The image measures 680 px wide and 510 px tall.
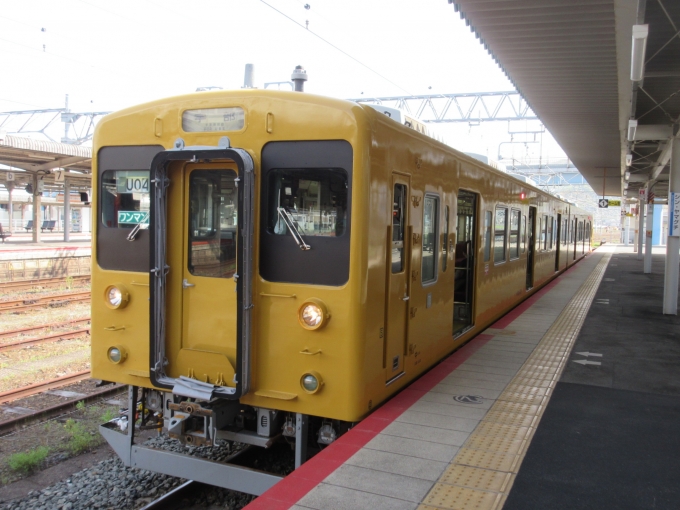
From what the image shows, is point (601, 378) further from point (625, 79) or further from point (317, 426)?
point (625, 79)

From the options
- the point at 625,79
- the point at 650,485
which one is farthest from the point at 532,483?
the point at 625,79

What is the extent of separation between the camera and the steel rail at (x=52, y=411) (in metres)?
6.52

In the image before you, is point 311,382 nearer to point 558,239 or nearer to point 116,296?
point 116,296

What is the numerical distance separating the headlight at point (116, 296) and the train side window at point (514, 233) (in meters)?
6.91

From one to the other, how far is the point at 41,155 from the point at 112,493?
19.1 meters

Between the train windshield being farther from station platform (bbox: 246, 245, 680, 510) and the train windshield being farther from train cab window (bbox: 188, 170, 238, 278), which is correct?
station platform (bbox: 246, 245, 680, 510)

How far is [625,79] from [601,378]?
4.25 m

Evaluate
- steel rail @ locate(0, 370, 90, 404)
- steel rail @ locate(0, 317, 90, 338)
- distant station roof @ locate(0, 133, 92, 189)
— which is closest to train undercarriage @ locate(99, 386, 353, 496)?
steel rail @ locate(0, 370, 90, 404)

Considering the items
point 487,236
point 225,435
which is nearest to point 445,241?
point 487,236

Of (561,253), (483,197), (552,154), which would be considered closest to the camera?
(483,197)

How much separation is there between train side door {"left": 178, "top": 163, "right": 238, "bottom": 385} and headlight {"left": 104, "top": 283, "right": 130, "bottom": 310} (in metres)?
0.55

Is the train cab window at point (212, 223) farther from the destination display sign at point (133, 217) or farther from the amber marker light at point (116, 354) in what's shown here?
the amber marker light at point (116, 354)

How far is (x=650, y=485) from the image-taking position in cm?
393

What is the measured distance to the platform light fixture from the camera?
5.85m
